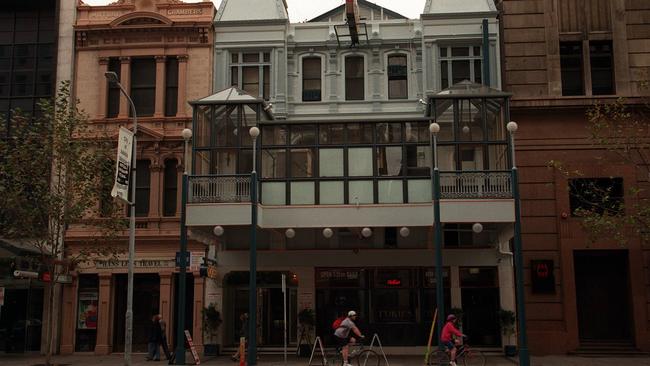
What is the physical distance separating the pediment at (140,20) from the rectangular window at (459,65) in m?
11.1

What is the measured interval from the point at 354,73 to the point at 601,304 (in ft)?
42.1

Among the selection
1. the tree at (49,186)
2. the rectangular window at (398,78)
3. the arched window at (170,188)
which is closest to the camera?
the tree at (49,186)

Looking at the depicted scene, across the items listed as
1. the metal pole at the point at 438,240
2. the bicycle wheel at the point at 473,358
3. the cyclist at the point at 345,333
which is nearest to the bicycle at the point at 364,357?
the cyclist at the point at 345,333

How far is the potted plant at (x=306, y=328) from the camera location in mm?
25250

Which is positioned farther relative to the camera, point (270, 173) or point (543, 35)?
point (543, 35)

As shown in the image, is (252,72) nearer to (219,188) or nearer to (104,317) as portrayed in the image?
(219,188)

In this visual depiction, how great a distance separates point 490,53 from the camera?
89.1ft

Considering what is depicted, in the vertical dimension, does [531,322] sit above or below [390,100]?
below

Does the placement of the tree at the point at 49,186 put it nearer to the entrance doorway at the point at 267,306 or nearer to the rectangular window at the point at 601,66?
the entrance doorway at the point at 267,306

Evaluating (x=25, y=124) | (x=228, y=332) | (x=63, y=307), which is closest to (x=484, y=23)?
(x=228, y=332)

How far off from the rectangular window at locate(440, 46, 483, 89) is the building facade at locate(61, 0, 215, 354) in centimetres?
929

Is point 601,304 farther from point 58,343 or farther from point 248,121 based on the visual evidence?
point 58,343

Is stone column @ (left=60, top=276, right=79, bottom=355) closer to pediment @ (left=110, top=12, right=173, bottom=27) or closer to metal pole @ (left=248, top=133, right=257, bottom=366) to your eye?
metal pole @ (left=248, top=133, right=257, bottom=366)

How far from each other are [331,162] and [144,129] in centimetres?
823
